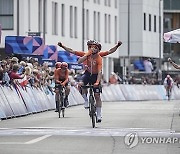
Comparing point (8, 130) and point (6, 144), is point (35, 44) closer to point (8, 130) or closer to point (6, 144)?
point (8, 130)

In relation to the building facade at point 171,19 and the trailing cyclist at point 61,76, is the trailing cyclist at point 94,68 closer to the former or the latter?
the trailing cyclist at point 61,76

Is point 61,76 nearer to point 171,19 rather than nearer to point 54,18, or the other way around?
point 54,18

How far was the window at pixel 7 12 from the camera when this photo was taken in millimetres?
59938

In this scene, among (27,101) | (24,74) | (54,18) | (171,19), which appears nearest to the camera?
(27,101)

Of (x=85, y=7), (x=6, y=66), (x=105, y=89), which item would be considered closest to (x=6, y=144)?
(x=6, y=66)

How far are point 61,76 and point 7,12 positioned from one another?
33.4 meters

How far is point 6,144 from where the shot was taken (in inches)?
639

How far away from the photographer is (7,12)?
6000 centimetres

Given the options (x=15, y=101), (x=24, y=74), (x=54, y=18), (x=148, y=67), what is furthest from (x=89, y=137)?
(x=148, y=67)

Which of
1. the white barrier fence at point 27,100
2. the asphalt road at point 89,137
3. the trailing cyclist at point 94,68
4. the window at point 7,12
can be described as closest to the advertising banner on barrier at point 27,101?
the white barrier fence at point 27,100

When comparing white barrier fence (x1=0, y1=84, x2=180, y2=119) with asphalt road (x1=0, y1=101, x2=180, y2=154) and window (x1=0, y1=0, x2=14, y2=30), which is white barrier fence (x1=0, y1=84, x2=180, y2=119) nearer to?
asphalt road (x1=0, y1=101, x2=180, y2=154)

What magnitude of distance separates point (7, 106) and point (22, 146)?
10924 mm

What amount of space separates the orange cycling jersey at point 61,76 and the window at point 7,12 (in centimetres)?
3331

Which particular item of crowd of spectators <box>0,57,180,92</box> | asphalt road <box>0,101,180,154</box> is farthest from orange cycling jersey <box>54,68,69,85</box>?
asphalt road <box>0,101,180,154</box>
